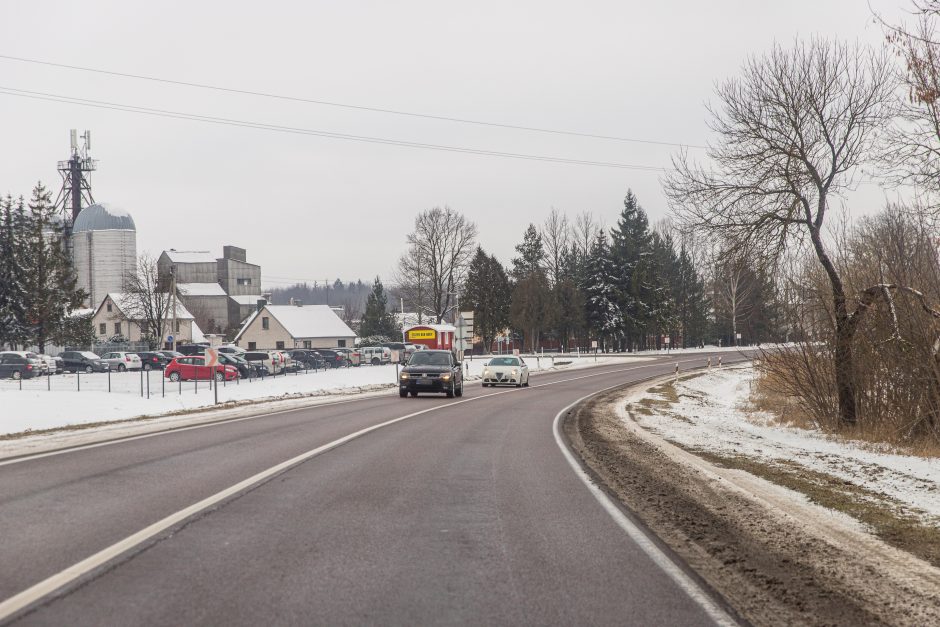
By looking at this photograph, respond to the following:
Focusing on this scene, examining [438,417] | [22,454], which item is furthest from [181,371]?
[22,454]

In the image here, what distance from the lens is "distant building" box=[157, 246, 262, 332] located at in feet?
385

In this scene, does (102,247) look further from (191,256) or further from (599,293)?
(599,293)

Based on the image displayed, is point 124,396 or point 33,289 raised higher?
point 33,289

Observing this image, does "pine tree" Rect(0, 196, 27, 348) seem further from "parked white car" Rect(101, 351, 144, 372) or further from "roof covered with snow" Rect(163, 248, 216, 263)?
"roof covered with snow" Rect(163, 248, 216, 263)

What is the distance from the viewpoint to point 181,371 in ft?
157

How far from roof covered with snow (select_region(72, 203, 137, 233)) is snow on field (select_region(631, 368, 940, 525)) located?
309ft

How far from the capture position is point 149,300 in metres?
74.6

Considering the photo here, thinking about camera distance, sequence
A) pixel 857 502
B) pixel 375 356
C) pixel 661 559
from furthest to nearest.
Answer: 1. pixel 375 356
2. pixel 857 502
3. pixel 661 559

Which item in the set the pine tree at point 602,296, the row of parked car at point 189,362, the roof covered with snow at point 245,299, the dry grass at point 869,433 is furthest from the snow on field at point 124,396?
the roof covered with snow at point 245,299

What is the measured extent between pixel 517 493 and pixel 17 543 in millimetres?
4890

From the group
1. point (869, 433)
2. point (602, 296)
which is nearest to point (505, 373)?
point (869, 433)

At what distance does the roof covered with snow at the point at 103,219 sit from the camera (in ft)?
342

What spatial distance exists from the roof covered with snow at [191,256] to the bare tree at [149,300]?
42.5m

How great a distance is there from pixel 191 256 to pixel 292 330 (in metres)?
36.2
